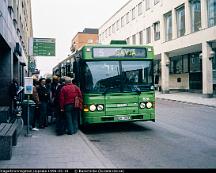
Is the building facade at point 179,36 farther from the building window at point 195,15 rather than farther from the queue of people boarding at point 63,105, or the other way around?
the queue of people boarding at point 63,105

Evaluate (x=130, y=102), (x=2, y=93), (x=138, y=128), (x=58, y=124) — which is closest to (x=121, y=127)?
(x=138, y=128)

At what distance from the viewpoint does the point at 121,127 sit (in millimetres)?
12258

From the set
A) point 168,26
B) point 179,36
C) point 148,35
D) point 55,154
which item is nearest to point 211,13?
point 179,36

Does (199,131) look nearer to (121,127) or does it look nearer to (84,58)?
(121,127)

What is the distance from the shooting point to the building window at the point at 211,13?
28.3 meters

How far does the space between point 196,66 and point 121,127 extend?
84.8 ft

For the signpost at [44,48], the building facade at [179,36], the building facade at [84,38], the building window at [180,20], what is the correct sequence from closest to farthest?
the building facade at [179,36] → the signpost at [44,48] → the building window at [180,20] → the building facade at [84,38]

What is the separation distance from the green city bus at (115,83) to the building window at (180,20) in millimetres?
24589

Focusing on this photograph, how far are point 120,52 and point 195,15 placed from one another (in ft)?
74.0

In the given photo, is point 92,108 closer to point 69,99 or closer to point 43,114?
point 69,99

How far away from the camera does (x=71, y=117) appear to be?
1084cm

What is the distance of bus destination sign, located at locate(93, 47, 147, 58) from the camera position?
35.8 ft

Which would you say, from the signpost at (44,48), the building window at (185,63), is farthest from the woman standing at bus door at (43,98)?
the building window at (185,63)

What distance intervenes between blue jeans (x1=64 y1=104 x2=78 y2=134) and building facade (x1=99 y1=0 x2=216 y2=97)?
1944 cm
